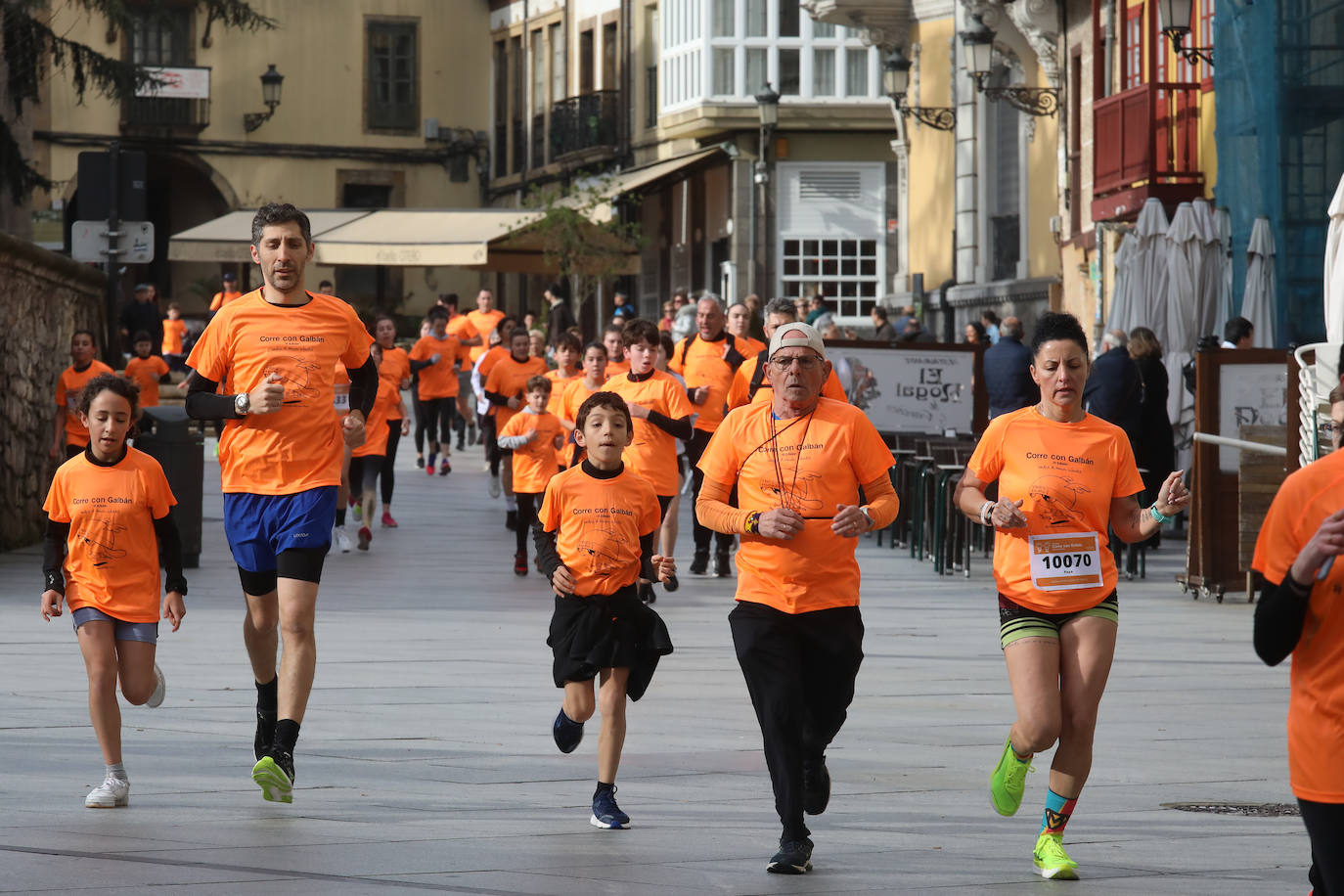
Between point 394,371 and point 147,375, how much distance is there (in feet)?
16.0

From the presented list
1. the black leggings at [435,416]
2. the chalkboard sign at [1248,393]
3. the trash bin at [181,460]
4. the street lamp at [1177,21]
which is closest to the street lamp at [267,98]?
the black leggings at [435,416]

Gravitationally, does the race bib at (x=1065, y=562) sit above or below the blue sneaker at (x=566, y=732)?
above

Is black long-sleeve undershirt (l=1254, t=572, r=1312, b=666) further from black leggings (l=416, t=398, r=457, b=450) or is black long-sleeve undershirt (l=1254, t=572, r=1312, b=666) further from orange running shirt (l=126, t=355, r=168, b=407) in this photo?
black leggings (l=416, t=398, r=457, b=450)

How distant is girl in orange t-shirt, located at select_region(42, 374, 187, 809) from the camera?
306 inches

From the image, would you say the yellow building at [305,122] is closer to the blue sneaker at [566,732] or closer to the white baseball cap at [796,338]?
the blue sneaker at [566,732]

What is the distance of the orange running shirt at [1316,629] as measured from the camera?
4.47 m

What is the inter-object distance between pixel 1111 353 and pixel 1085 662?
→ 11.0 meters

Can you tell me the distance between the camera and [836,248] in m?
41.8

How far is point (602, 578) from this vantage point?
796 cm

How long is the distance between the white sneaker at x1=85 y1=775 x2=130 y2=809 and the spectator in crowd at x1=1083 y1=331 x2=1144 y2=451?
10.9 meters

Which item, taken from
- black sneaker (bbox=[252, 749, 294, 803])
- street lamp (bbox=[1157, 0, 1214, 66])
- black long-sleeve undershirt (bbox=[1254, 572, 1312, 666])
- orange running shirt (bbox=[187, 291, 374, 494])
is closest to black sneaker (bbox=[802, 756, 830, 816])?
black sneaker (bbox=[252, 749, 294, 803])

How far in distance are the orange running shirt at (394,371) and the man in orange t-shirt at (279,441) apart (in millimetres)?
11754

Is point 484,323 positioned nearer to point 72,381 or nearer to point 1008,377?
point 1008,377

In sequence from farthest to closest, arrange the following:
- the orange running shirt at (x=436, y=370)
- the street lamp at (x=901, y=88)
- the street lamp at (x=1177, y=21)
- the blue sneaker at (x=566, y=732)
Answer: the street lamp at (x=901, y=88)
the orange running shirt at (x=436, y=370)
the street lamp at (x=1177, y=21)
the blue sneaker at (x=566, y=732)
